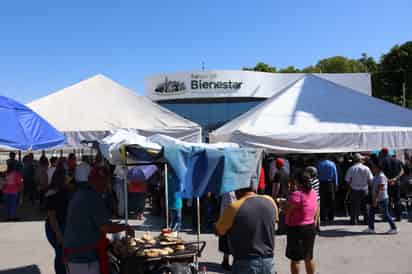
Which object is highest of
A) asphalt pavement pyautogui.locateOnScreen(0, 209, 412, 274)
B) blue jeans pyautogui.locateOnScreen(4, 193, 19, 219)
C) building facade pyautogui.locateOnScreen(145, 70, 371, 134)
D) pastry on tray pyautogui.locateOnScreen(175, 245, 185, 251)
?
building facade pyautogui.locateOnScreen(145, 70, 371, 134)

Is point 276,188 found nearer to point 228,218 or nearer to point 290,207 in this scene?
point 290,207

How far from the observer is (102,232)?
14.8 ft

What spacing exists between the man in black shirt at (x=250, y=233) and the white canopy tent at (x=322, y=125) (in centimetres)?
701

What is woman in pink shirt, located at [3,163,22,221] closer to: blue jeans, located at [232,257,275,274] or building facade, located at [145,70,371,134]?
blue jeans, located at [232,257,275,274]

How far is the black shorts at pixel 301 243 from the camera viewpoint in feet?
17.7

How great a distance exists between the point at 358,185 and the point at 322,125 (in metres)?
2.03

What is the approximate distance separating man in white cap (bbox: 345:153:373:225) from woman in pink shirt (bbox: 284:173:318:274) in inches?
208

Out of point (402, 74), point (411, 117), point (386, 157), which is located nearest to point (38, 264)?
point (386, 157)

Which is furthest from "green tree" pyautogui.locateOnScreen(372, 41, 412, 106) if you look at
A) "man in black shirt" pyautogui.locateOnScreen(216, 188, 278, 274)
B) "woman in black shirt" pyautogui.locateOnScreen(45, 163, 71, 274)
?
"man in black shirt" pyautogui.locateOnScreen(216, 188, 278, 274)

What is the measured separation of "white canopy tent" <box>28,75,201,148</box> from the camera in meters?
12.7

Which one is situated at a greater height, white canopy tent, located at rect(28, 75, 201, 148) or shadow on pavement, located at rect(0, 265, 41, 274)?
white canopy tent, located at rect(28, 75, 201, 148)

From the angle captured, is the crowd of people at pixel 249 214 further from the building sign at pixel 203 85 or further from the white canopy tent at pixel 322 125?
the building sign at pixel 203 85

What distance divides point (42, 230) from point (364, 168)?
26.4 feet

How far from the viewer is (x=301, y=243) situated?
542 centimetres
